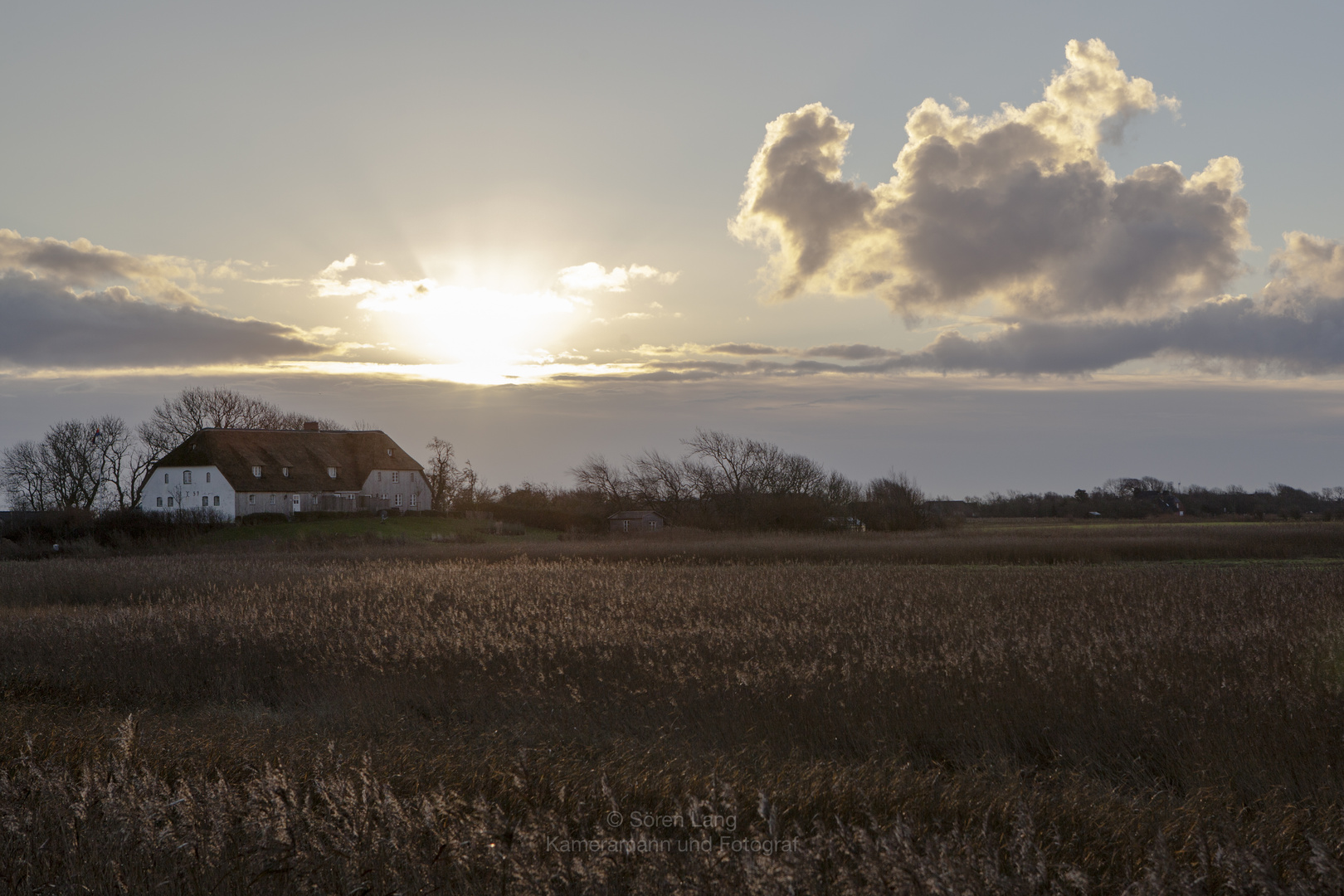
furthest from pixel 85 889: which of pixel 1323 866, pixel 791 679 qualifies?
pixel 791 679

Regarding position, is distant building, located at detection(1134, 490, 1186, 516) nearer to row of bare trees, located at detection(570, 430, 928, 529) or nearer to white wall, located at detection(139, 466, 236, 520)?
row of bare trees, located at detection(570, 430, 928, 529)

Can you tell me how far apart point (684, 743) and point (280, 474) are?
6417 centimetres

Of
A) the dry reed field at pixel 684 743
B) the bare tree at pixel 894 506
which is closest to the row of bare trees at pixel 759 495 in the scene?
the bare tree at pixel 894 506

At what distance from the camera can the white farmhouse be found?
61.7 metres

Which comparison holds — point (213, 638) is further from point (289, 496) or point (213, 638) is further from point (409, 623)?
point (289, 496)

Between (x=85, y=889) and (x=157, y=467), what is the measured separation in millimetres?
71061

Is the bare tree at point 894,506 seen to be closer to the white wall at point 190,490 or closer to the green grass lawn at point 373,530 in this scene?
the green grass lawn at point 373,530

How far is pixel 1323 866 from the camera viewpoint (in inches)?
131

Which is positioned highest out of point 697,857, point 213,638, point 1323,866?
point 1323,866

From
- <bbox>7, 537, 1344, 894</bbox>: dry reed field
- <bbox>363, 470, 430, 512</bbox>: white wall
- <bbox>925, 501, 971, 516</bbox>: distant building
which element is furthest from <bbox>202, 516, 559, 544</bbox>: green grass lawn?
<bbox>7, 537, 1344, 894</bbox>: dry reed field

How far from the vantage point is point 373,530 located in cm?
5159

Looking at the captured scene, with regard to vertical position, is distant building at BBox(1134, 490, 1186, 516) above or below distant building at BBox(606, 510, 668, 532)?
above

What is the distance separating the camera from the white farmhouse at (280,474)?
61656 millimetres

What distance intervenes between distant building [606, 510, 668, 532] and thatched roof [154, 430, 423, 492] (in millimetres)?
23309
